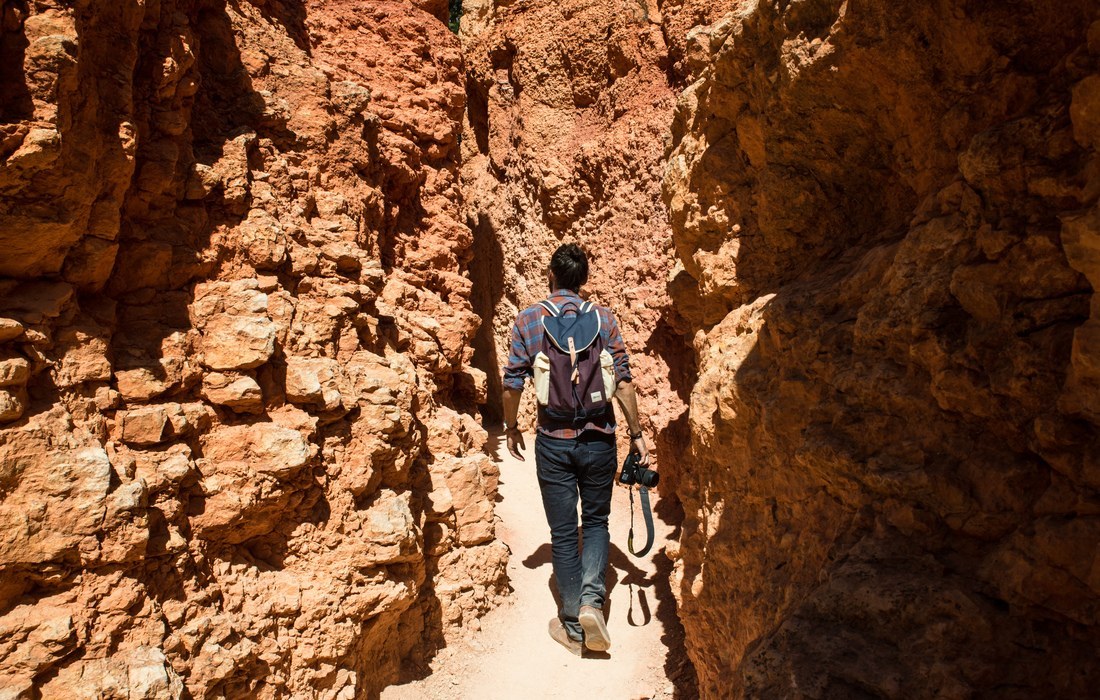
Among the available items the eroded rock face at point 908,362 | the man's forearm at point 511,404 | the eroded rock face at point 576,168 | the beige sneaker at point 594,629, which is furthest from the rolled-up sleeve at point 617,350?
the beige sneaker at point 594,629

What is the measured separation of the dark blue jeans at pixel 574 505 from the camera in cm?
355

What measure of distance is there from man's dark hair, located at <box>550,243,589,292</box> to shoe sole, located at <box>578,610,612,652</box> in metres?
1.72

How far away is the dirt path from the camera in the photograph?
128 inches

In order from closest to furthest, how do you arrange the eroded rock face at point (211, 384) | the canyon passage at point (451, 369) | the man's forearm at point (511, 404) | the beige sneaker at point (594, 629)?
1. the canyon passage at point (451, 369)
2. the eroded rock face at point (211, 384)
3. the beige sneaker at point (594, 629)
4. the man's forearm at point (511, 404)

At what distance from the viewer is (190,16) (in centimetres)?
312

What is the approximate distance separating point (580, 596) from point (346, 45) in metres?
3.78

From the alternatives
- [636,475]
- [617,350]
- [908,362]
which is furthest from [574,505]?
[908,362]

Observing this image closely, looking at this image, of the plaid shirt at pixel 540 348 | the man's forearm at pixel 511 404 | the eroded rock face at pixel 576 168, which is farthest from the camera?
the eroded rock face at pixel 576 168

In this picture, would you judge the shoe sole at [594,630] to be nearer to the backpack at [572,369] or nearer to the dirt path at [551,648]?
the dirt path at [551,648]

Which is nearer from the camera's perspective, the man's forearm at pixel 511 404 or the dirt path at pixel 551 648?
the dirt path at pixel 551 648

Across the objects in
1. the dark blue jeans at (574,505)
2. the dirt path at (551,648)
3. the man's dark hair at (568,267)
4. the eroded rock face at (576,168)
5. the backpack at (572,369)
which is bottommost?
the dirt path at (551,648)

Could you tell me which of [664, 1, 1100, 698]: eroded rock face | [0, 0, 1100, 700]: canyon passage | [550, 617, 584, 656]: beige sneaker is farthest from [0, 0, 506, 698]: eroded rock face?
[664, 1, 1100, 698]: eroded rock face

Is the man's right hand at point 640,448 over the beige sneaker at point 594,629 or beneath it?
over

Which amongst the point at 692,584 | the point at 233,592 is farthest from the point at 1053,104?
the point at 233,592
